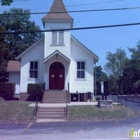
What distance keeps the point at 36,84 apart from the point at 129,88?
3540cm

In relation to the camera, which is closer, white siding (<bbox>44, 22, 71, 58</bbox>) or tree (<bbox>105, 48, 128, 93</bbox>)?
white siding (<bbox>44, 22, 71, 58</bbox>)

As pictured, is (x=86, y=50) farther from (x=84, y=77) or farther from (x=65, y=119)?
(x=65, y=119)

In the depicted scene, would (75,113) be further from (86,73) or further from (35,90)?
(86,73)

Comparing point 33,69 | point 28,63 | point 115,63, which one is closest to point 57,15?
point 28,63

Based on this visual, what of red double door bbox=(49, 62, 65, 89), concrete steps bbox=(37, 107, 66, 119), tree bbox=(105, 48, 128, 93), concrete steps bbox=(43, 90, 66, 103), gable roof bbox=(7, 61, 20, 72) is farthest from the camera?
tree bbox=(105, 48, 128, 93)

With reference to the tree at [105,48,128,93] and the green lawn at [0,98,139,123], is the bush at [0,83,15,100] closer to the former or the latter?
the green lawn at [0,98,139,123]

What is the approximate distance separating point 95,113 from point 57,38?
37.8 feet

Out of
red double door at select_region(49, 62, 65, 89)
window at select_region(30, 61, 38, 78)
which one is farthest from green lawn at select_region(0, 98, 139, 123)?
window at select_region(30, 61, 38, 78)

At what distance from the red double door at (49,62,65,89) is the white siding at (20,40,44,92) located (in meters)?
1.23

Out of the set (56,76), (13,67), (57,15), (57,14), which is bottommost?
(56,76)

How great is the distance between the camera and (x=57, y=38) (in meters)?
28.2

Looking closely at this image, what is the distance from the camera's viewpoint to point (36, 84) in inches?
1093

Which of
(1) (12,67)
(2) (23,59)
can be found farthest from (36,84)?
(1) (12,67)

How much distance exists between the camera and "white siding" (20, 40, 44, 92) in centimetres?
2877
